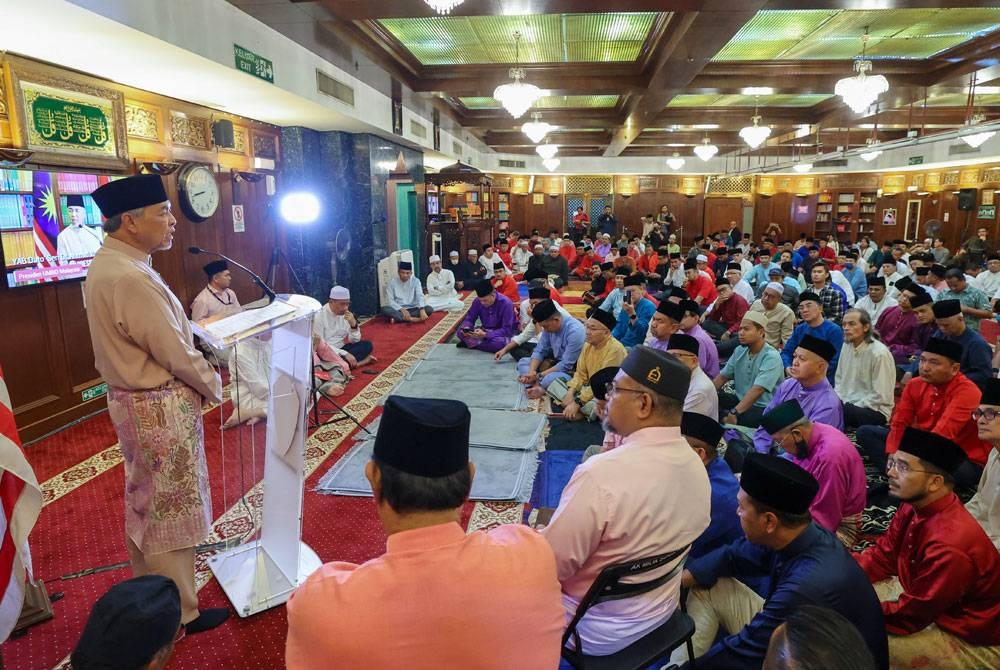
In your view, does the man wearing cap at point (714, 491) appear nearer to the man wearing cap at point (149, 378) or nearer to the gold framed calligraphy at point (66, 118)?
the man wearing cap at point (149, 378)

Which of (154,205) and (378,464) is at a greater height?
(154,205)

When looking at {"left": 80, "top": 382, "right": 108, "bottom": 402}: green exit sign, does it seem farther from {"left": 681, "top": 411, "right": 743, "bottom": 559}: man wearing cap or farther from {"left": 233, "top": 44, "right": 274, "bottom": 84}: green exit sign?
{"left": 681, "top": 411, "right": 743, "bottom": 559}: man wearing cap

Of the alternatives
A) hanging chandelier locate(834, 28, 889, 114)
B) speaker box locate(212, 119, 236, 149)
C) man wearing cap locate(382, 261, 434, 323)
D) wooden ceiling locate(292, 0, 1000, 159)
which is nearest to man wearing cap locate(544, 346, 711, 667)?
wooden ceiling locate(292, 0, 1000, 159)

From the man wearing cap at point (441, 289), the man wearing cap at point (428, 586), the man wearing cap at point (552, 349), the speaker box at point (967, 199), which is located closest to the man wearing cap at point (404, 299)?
the man wearing cap at point (441, 289)

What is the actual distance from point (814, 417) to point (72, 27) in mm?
4626

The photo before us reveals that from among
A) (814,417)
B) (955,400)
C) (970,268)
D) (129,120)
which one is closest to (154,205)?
(814,417)

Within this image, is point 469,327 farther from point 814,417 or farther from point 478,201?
point 478,201

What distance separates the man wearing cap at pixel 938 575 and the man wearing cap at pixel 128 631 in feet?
7.12

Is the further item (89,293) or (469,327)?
(469,327)

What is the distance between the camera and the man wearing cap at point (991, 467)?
2699 mm

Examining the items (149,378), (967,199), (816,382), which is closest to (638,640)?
(149,378)

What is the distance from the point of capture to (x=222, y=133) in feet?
19.9

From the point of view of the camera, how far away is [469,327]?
275 inches

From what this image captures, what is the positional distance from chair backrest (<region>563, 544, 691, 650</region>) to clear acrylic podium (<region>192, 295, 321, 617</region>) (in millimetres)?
1155
